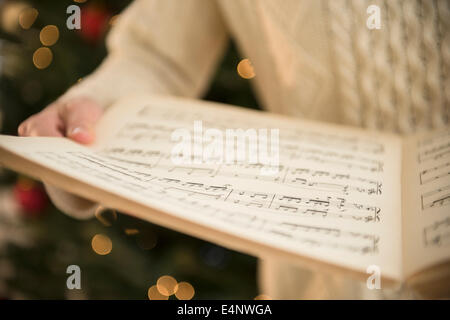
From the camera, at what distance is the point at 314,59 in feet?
1.53

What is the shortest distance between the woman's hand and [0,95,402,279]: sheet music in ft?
0.05

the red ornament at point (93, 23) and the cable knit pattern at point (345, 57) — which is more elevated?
the red ornament at point (93, 23)

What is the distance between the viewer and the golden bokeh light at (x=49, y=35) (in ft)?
2.65

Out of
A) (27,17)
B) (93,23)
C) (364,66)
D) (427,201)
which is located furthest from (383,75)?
(27,17)

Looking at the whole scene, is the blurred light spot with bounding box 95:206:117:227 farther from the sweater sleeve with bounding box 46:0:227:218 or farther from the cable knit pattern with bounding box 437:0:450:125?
the cable knit pattern with bounding box 437:0:450:125

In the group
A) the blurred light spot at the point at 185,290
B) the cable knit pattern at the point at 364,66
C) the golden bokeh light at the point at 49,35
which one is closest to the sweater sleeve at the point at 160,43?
the cable knit pattern at the point at 364,66

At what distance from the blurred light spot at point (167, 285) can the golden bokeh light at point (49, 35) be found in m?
0.61

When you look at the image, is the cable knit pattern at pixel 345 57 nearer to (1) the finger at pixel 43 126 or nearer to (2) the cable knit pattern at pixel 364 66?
(2) the cable knit pattern at pixel 364 66

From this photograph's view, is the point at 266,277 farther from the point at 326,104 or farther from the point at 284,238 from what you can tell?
the point at 284,238

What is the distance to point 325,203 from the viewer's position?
0.90 feet

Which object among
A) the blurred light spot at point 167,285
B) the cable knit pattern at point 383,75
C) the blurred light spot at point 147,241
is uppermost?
the cable knit pattern at point 383,75

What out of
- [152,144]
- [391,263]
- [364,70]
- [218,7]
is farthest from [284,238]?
[218,7]

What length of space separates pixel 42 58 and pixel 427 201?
0.84 m
